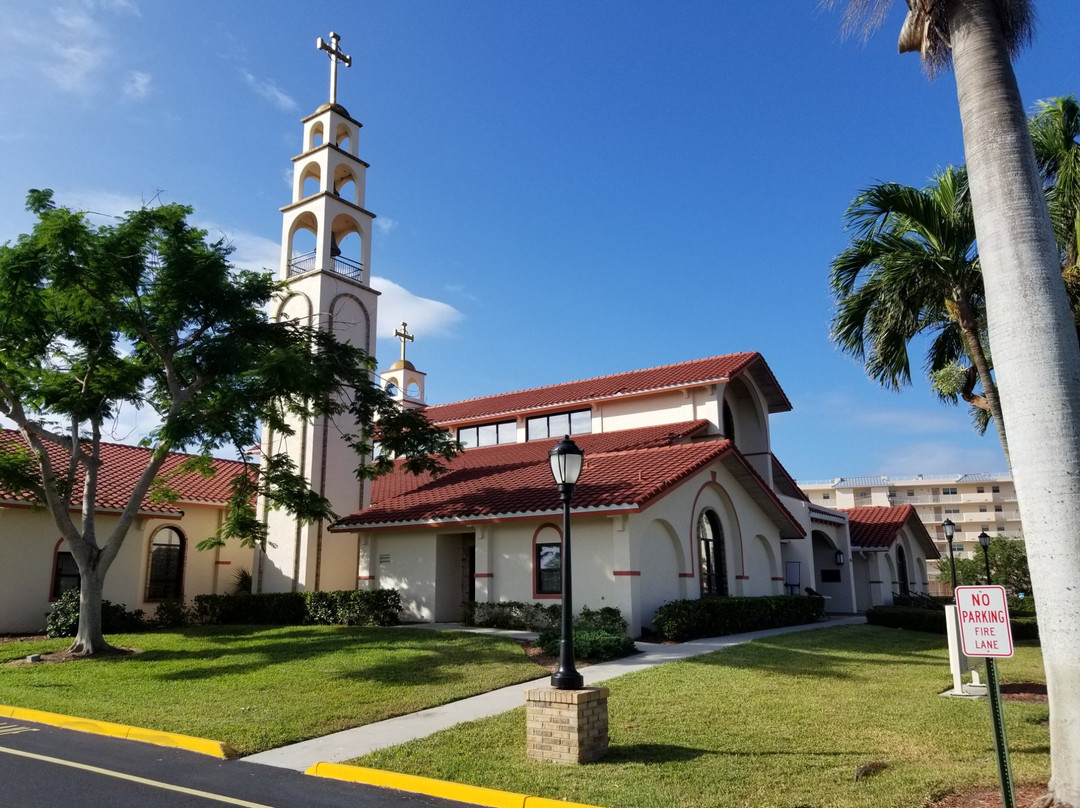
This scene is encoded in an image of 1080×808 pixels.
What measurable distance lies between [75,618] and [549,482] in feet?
A: 40.8

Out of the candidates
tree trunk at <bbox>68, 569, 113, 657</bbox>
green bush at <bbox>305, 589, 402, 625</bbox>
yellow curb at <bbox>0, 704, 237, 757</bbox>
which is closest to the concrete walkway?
yellow curb at <bbox>0, 704, 237, 757</bbox>

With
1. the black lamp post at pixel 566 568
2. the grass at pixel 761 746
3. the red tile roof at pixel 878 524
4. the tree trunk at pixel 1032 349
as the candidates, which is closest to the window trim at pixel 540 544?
the grass at pixel 761 746

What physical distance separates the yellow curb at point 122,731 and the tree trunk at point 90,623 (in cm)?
548

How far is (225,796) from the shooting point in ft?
24.0

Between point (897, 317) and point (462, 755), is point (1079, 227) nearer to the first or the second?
point (897, 317)

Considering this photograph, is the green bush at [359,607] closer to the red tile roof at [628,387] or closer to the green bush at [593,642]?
the green bush at [593,642]

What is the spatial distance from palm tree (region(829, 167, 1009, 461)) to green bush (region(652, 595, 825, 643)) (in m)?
7.99

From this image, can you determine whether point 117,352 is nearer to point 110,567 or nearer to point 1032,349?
point 110,567

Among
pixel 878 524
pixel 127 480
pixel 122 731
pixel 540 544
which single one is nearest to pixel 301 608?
pixel 127 480

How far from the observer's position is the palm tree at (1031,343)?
5812 millimetres

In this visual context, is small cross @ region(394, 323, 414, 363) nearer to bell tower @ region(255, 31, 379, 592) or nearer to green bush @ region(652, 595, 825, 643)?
bell tower @ region(255, 31, 379, 592)

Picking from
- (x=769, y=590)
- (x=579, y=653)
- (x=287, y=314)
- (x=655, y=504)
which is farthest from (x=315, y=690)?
(x=769, y=590)

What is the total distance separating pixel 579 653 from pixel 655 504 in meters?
5.58

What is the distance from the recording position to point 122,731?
32.8 ft
